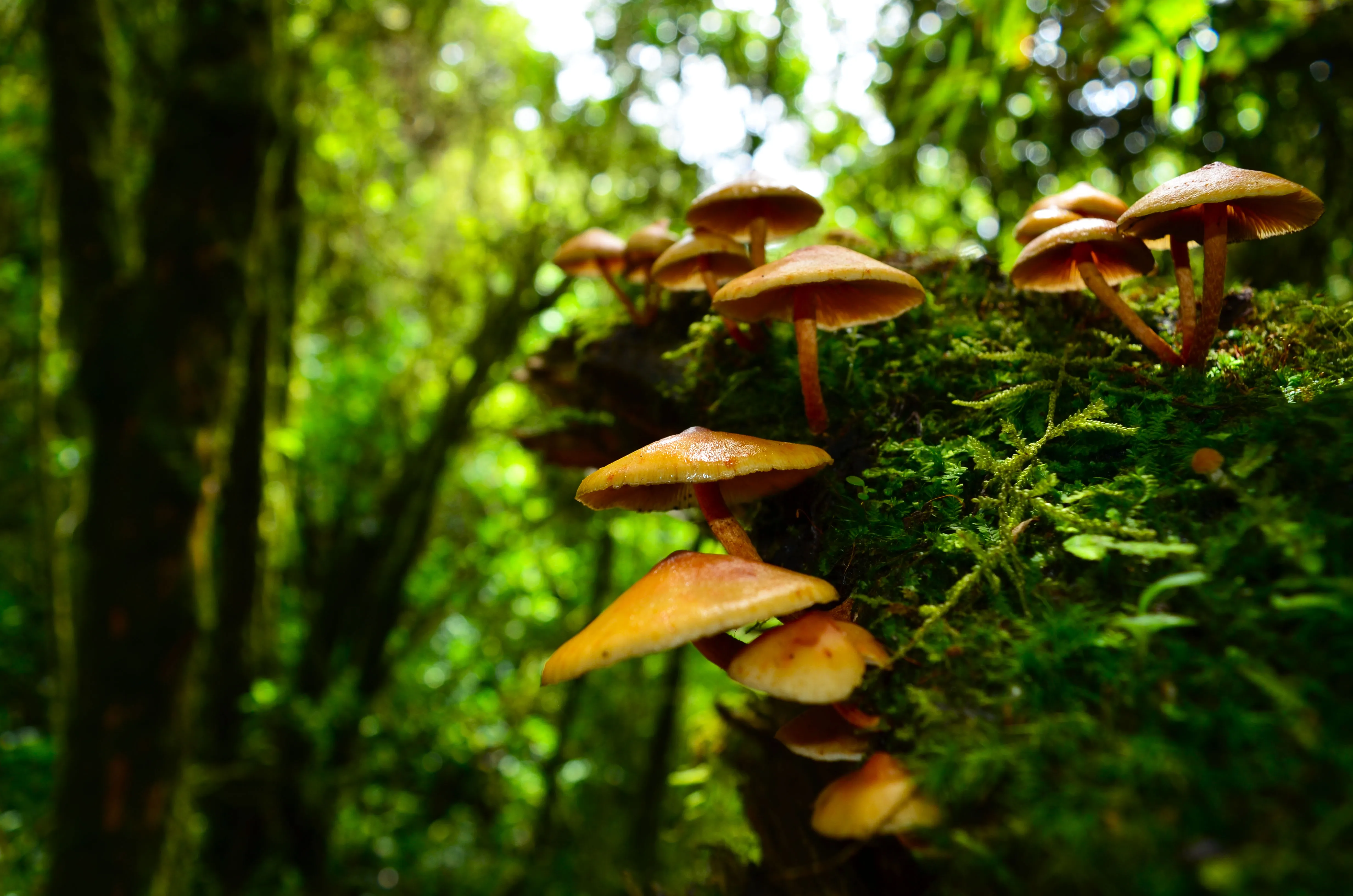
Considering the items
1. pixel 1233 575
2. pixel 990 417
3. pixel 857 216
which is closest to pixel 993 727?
pixel 1233 575

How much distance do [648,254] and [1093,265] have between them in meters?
1.53

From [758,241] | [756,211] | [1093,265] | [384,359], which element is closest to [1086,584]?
[1093,265]

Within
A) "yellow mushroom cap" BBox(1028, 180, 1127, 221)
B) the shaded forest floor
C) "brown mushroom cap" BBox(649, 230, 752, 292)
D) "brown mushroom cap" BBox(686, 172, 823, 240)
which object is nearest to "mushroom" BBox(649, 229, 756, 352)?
"brown mushroom cap" BBox(649, 230, 752, 292)

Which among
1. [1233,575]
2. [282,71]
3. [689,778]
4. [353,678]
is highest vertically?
[282,71]

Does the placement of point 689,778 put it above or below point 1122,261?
below

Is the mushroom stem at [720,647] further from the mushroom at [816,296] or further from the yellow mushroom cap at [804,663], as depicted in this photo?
the mushroom at [816,296]

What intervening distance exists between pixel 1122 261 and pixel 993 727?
1660mm

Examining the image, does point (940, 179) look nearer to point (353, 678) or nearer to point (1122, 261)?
point (1122, 261)

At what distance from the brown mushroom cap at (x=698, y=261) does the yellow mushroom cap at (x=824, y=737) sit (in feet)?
4.76

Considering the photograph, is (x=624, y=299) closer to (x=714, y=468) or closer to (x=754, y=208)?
(x=754, y=208)

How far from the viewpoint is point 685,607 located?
49.7 inches

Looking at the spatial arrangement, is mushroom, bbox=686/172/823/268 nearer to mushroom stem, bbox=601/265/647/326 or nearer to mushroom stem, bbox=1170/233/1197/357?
mushroom stem, bbox=601/265/647/326

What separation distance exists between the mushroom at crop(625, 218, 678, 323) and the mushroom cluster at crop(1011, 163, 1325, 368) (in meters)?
1.26

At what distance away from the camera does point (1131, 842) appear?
34.0 inches
